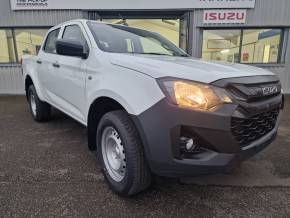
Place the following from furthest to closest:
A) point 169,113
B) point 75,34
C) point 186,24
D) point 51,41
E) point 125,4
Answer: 1. point 186,24
2. point 125,4
3. point 51,41
4. point 75,34
5. point 169,113

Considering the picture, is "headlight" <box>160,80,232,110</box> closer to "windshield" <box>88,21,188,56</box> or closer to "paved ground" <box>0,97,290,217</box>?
"paved ground" <box>0,97,290,217</box>

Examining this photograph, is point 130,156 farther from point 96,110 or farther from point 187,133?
point 96,110

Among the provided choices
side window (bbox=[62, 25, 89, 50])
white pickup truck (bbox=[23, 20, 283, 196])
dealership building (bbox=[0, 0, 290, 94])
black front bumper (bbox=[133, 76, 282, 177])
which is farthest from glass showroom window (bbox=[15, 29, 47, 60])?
black front bumper (bbox=[133, 76, 282, 177])

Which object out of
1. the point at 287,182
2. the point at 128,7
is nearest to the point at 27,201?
the point at 287,182

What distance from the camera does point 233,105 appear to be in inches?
68.8

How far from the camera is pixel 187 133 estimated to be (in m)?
1.76

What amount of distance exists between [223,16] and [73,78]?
7131 mm

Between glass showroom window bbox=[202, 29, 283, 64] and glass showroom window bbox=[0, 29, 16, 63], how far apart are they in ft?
24.4

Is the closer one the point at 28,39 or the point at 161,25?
the point at 28,39

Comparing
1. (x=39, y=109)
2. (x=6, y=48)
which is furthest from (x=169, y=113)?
(x=6, y=48)

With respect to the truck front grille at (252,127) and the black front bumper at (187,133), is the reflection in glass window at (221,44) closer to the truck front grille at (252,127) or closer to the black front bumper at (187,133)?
the truck front grille at (252,127)

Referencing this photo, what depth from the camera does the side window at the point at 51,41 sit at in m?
4.04

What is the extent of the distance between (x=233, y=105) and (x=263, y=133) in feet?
2.26

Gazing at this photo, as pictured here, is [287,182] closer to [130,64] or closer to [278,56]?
[130,64]
